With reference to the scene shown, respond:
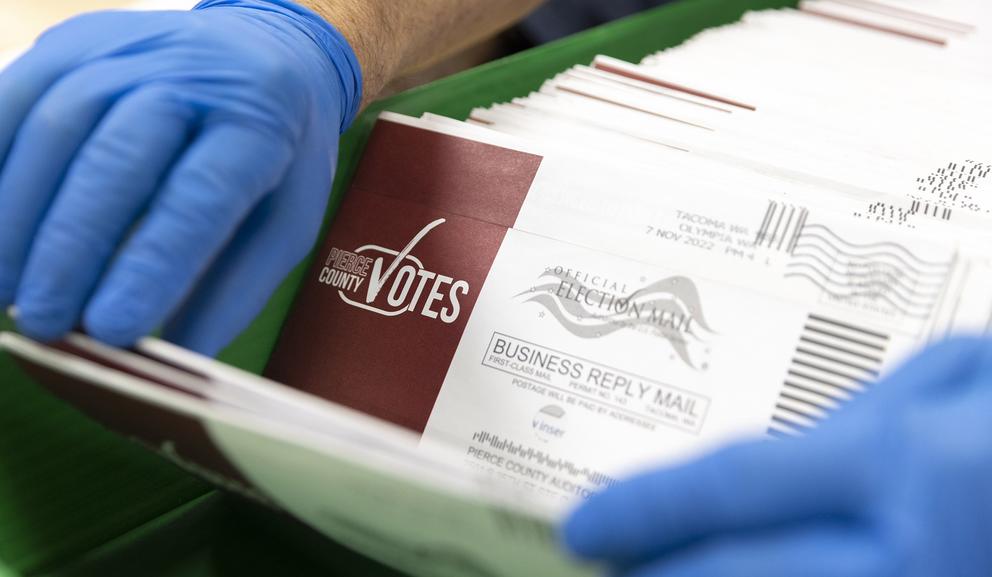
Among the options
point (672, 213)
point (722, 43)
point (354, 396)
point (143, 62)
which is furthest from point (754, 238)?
point (722, 43)

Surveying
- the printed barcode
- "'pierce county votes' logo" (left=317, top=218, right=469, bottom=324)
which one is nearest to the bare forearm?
"'pierce county votes' logo" (left=317, top=218, right=469, bottom=324)

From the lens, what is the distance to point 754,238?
60 cm

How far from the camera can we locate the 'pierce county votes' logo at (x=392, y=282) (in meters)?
0.66

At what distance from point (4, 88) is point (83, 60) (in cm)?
6

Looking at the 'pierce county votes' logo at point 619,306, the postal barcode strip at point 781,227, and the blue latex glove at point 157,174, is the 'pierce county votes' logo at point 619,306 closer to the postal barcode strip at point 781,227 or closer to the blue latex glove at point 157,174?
the postal barcode strip at point 781,227

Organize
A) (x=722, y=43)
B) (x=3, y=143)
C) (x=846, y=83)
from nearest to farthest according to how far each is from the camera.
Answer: (x=3, y=143)
(x=846, y=83)
(x=722, y=43)

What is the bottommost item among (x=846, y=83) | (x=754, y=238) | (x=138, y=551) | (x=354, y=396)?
(x=138, y=551)

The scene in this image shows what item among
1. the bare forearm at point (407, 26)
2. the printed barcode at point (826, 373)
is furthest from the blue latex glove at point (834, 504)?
the bare forearm at point (407, 26)

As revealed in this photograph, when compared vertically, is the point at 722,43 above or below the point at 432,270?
above

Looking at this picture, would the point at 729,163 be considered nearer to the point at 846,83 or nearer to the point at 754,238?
the point at 754,238

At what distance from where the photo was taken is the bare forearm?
0.85 metres

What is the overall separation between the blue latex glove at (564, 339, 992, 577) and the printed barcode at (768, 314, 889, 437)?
16 cm

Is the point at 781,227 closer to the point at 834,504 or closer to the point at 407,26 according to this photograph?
the point at 834,504

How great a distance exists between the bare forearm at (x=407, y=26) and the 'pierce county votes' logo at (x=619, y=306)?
357mm
